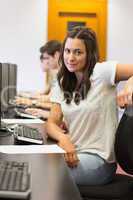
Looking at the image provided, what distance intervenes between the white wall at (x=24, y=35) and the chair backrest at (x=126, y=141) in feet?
13.9

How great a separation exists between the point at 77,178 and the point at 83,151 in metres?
0.16

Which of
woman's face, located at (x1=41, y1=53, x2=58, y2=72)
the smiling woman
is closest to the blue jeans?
the smiling woman

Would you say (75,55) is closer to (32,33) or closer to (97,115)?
(97,115)

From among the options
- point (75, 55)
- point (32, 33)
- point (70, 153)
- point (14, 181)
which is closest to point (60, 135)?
point (70, 153)

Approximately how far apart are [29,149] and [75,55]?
0.58 metres

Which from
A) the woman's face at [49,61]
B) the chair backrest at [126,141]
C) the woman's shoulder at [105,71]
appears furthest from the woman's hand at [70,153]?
the woman's face at [49,61]

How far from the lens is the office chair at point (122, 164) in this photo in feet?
5.02

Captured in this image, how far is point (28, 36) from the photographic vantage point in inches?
223

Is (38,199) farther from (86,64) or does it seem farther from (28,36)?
(28,36)

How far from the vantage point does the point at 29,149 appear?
158cm

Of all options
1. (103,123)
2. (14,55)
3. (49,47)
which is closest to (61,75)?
(103,123)

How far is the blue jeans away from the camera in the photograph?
1698mm

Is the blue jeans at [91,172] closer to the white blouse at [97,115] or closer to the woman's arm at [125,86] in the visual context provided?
the white blouse at [97,115]

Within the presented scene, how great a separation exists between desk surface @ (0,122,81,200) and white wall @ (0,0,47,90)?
4.32 m
